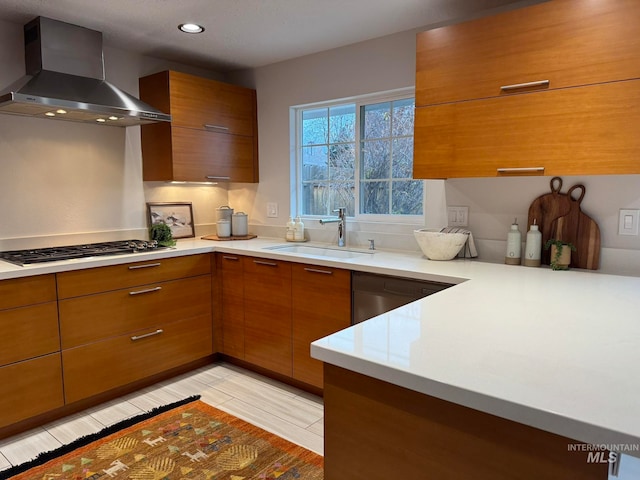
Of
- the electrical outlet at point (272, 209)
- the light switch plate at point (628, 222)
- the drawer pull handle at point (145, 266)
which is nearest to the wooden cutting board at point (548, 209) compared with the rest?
the light switch plate at point (628, 222)

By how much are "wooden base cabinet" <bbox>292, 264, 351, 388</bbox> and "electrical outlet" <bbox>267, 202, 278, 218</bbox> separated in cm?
104

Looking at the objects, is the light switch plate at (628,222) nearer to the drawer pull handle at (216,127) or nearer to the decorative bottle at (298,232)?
the decorative bottle at (298,232)

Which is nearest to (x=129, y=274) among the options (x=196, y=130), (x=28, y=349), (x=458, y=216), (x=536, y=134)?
(x=28, y=349)

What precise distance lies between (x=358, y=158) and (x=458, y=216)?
865mm

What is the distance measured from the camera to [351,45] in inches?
117

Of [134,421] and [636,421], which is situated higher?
[636,421]

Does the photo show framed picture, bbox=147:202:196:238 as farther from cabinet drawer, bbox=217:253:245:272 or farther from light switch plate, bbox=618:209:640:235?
light switch plate, bbox=618:209:640:235

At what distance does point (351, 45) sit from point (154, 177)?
1654 mm

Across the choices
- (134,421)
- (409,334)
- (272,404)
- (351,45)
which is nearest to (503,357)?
(409,334)

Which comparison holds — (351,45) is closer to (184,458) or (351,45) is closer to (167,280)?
(167,280)

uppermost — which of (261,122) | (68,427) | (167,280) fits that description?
(261,122)

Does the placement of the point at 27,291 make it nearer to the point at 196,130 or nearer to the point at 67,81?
the point at 67,81

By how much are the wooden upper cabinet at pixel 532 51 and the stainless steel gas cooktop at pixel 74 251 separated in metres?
1.89

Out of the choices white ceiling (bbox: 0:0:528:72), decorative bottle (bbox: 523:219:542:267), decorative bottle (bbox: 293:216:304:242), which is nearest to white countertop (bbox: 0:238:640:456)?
decorative bottle (bbox: 523:219:542:267)
